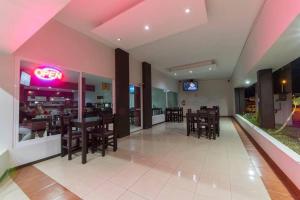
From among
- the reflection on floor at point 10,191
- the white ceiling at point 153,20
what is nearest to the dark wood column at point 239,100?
the white ceiling at point 153,20

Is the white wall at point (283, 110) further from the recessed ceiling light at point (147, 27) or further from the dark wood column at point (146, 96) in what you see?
the recessed ceiling light at point (147, 27)

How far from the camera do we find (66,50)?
155 inches

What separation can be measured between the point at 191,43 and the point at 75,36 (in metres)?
3.66

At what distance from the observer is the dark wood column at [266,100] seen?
4384mm

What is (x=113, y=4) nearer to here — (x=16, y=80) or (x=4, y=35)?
(x=4, y=35)

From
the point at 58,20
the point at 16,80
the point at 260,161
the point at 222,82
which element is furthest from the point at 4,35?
the point at 222,82

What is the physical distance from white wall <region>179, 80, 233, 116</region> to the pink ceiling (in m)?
10.6

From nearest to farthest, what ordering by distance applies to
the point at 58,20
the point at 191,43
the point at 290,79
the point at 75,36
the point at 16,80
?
the point at 16,80 < the point at 58,20 < the point at 75,36 < the point at 191,43 < the point at 290,79

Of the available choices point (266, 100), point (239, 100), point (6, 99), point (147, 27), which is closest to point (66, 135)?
point (6, 99)

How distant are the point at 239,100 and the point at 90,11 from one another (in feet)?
32.7

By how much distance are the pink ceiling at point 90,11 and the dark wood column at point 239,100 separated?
370 inches

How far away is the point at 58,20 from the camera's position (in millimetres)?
3717

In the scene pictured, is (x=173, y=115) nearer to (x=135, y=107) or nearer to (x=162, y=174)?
(x=135, y=107)

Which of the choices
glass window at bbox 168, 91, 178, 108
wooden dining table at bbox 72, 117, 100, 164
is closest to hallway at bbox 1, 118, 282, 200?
wooden dining table at bbox 72, 117, 100, 164
